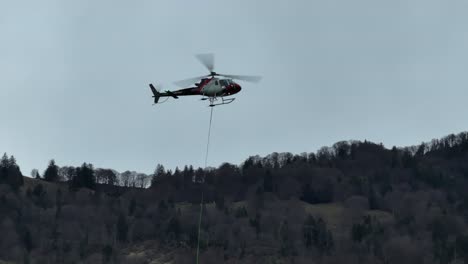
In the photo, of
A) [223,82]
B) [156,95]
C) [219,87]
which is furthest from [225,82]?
[156,95]

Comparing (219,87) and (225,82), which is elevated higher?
(225,82)

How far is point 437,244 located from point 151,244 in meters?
59.1

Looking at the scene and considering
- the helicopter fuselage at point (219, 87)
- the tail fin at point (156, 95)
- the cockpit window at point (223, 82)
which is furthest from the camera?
the tail fin at point (156, 95)

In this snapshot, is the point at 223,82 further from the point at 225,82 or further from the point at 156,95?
the point at 156,95

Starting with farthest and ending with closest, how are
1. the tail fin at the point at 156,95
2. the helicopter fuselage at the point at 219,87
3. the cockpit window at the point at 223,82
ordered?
the tail fin at the point at 156,95 → the cockpit window at the point at 223,82 → the helicopter fuselage at the point at 219,87

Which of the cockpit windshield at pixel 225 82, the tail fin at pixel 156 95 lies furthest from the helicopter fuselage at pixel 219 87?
the tail fin at pixel 156 95

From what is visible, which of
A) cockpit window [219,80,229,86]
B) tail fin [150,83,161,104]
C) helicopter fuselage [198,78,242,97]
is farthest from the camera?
tail fin [150,83,161,104]

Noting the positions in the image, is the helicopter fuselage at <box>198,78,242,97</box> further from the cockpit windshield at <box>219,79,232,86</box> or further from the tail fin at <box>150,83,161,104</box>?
the tail fin at <box>150,83,161,104</box>

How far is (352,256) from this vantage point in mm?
181125

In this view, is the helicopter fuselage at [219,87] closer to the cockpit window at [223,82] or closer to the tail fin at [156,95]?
the cockpit window at [223,82]

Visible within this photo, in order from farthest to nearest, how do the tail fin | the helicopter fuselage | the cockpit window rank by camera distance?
the tail fin, the cockpit window, the helicopter fuselage

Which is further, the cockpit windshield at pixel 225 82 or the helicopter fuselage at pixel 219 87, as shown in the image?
the cockpit windshield at pixel 225 82

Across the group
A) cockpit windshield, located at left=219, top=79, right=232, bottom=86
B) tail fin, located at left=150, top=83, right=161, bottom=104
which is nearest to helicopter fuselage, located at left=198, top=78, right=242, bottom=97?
cockpit windshield, located at left=219, top=79, right=232, bottom=86

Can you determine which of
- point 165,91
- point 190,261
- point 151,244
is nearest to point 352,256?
point 190,261
